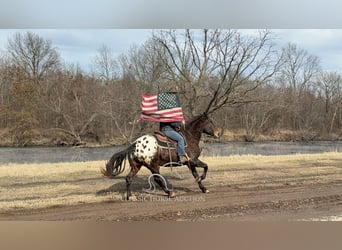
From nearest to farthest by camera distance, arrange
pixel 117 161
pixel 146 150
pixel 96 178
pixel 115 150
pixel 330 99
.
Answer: pixel 146 150 → pixel 117 161 → pixel 96 178 → pixel 115 150 → pixel 330 99

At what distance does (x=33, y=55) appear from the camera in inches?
257

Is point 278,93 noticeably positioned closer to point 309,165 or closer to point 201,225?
point 309,165

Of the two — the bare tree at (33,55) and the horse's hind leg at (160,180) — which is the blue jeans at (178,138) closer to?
the horse's hind leg at (160,180)

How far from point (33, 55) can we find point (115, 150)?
2.62m

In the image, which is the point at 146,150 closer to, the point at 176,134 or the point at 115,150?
the point at 176,134

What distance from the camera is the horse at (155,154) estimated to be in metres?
5.96

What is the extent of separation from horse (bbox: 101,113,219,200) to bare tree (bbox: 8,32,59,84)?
1950mm

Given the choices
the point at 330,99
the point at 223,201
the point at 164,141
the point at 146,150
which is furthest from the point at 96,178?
the point at 330,99

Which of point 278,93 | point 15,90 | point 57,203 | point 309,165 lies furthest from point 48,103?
point 309,165

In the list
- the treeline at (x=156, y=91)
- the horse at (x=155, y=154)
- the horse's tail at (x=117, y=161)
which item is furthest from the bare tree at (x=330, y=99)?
the horse's tail at (x=117, y=161)

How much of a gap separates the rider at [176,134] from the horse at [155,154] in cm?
8

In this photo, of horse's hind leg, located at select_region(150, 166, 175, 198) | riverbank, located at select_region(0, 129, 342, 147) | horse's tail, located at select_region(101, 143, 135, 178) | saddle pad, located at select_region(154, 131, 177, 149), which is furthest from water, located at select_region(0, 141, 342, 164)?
saddle pad, located at select_region(154, 131, 177, 149)

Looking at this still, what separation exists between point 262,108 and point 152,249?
16.8 ft

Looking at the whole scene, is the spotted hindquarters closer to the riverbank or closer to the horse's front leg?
the horse's front leg
